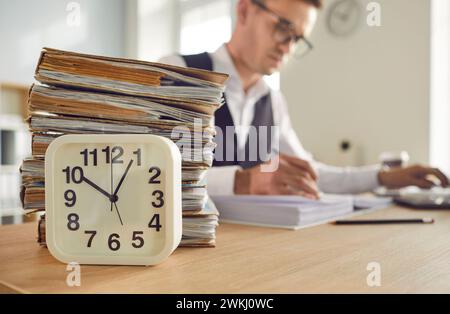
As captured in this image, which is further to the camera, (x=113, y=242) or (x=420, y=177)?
(x=420, y=177)

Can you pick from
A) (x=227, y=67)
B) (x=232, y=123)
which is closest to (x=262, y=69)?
(x=227, y=67)

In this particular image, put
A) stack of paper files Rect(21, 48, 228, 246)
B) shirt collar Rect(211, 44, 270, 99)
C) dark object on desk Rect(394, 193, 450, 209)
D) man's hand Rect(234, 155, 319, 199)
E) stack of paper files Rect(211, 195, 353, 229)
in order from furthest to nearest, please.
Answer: shirt collar Rect(211, 44, 270, 99) → dark object on desk Rect(394, 193, 450, 209) → man's hand Rect(234, 155, 319, 199) → stack of paper files Rect(211, 195, 353, 229) → stack of paper files Rect(21, 48, 228, 246)

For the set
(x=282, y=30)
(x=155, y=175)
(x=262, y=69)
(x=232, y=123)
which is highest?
(x=282, y=30)

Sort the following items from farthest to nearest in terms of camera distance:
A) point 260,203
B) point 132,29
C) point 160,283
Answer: point 132,29
point 260,203
point 160,283

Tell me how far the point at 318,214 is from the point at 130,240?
42 cm

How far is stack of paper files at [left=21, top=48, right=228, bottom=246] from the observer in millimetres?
478

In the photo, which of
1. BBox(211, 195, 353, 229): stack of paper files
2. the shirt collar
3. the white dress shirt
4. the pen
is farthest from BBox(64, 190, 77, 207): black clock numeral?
the shirt collar

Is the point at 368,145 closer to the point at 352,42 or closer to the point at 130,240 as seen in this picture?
the point at 352,42

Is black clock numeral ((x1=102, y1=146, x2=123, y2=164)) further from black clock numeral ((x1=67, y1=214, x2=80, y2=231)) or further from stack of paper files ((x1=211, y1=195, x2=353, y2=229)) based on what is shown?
stack of paper files ((x1=211, y1=195, x2=353, y2=229))

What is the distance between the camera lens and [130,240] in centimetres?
44

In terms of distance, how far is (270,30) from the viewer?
1412 mm

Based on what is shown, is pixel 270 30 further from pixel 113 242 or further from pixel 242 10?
pixel 113 242

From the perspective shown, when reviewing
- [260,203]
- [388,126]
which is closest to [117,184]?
[260,203]

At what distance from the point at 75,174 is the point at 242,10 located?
3.94 ft
